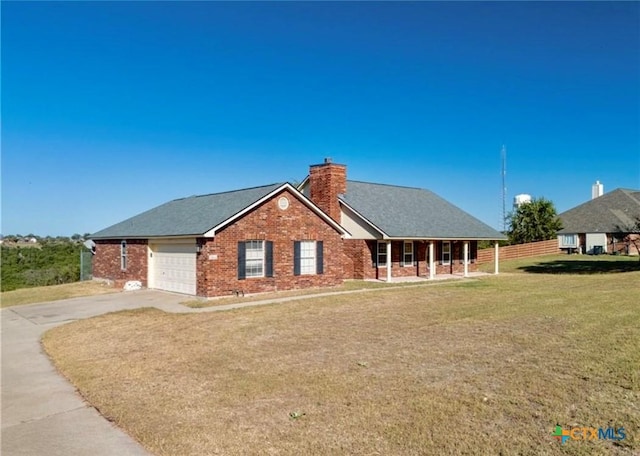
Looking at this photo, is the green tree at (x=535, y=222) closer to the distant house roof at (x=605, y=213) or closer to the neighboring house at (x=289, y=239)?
the distant house roof at (x=605, y=213)

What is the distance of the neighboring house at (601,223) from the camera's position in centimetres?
4553

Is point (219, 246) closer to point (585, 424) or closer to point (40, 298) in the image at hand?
point (40, 298)

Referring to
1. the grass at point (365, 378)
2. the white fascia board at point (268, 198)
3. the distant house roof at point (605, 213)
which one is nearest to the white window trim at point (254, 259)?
the white fascia board at point (268, 198)

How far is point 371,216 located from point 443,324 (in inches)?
537

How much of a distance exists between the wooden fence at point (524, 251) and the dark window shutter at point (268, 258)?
2292 centimetres

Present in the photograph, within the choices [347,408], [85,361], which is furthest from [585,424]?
[85,361]

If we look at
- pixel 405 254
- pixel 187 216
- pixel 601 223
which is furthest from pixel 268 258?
pixel 601 223

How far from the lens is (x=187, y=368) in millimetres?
8367

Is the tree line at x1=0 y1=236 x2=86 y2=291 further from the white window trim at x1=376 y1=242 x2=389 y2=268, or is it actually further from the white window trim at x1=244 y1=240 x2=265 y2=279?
the white window trim at x1=376 y1=242 x2=389 y2=268

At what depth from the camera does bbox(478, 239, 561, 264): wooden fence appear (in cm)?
3819

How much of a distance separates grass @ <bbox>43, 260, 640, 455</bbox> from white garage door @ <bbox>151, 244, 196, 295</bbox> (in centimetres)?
530

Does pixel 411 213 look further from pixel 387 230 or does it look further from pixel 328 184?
pixel 328 184

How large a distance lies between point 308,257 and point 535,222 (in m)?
35.3

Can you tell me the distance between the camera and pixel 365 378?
7.34 metres
